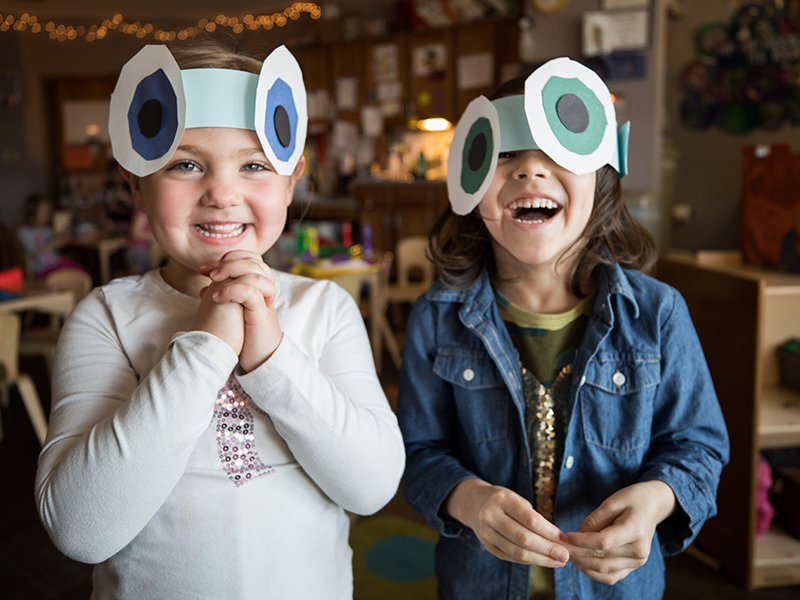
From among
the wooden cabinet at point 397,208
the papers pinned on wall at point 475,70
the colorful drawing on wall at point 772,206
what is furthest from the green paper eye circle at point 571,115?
the papers pinned on wall at point 475,70

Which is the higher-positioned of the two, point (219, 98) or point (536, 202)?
point (219, 98)

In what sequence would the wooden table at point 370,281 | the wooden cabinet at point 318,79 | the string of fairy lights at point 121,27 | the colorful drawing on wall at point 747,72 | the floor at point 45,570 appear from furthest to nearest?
the string of fairy lights at point 121,27 → the wooden cabinet at point 318,79 → the colorful drawing on wall at point 747,72 → the wooden table at point 370,281 → the floor at point 45,570

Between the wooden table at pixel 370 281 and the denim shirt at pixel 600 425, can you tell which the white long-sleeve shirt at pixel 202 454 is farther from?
the wooden table at pixel 370 281

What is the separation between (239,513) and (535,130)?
2.03 ft

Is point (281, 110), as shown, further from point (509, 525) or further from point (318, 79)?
point (318, 79)

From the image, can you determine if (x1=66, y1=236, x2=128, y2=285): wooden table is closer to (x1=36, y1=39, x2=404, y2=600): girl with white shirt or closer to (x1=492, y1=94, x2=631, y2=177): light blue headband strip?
(x1=36, y1=39, x2=404, y2=600): girl with white shirt

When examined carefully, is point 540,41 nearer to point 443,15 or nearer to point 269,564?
point 443,15

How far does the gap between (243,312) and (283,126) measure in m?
0.26

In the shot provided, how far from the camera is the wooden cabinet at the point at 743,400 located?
149 cm

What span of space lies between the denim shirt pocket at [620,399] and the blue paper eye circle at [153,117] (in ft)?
2.11

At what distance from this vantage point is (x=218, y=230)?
2.38 ft

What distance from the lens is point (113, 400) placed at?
700 millimetres

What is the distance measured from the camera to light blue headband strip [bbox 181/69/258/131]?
702 mm

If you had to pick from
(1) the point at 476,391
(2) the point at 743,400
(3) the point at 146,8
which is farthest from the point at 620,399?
(3) the point at 146,8
